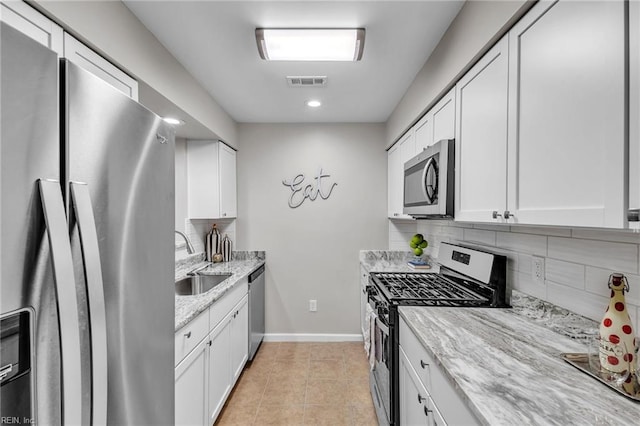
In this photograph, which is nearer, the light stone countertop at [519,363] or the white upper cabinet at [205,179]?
the light stone countertop at [519,363]

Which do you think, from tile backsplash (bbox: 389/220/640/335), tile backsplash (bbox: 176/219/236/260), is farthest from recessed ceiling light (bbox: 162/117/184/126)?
tile backsplash (bbox: 389/220/640/335)

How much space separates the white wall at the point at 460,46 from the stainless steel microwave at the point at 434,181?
364mm

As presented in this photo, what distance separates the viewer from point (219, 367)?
208 cm

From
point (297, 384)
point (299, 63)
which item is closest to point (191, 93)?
point (299, 63)

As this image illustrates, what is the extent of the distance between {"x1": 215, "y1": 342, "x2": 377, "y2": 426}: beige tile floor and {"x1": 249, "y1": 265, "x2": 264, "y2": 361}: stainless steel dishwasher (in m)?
0.16

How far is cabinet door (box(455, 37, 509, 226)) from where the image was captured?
1.27m

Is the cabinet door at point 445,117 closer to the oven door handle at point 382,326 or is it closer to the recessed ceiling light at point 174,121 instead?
the oven door handle at point 382,326

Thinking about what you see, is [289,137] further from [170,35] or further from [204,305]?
[204,305]

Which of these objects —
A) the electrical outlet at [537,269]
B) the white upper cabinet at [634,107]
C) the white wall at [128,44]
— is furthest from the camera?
the electrical outlet at [537,269]

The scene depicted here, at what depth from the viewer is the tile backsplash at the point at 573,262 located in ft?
3.44

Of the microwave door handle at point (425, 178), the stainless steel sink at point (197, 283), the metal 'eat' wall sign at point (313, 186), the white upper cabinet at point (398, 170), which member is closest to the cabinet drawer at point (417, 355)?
the microwave door handle at point (425, 178)

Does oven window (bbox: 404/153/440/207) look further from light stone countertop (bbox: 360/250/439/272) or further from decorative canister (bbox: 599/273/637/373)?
light stone countertop (bbox: 360/250/439/272)

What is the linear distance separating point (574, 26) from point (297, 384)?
282 centimetres

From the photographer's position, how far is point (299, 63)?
206 cm
